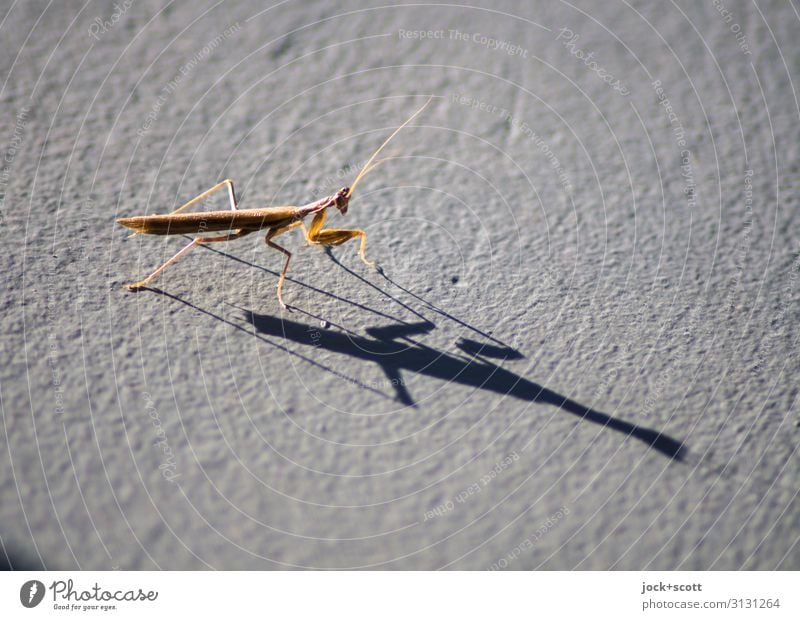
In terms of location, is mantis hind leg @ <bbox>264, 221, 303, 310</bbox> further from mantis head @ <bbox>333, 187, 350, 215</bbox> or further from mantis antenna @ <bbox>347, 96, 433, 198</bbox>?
mantis antenna @ <bbox>347, 96, 433, 198</bbox>

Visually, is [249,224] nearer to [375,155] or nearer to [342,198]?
[342,198]

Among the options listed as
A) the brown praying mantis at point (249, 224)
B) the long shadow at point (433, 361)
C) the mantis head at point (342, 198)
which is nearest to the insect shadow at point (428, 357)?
the long shadow at point (433, 361)

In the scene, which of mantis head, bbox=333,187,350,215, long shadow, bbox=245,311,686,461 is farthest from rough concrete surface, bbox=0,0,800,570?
mantis head, bbox=333,187,350,215

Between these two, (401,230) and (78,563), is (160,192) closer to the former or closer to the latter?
(401,230)
